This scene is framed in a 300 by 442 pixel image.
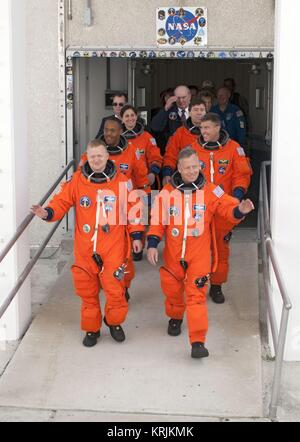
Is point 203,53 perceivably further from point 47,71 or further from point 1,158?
point 1,158

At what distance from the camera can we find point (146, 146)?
299 inches

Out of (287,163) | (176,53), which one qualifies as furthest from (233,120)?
(287,163)

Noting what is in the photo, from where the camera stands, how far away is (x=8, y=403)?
17.0 ft

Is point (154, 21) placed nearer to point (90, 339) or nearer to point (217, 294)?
point (217, 294)

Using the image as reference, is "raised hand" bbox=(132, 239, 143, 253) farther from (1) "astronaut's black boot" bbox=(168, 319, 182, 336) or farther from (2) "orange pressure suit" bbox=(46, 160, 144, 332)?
(1) "astronaut's black boot" bbox=(168, 319, 182, 336)

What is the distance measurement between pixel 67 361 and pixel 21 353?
37cm

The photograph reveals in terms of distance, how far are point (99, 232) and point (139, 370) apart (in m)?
1.02

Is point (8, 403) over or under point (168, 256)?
under

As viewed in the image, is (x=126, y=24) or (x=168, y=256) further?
(x=126, y=24)

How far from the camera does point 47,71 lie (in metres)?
8.60

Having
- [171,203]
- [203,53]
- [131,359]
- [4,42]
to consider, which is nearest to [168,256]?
[171,203]
